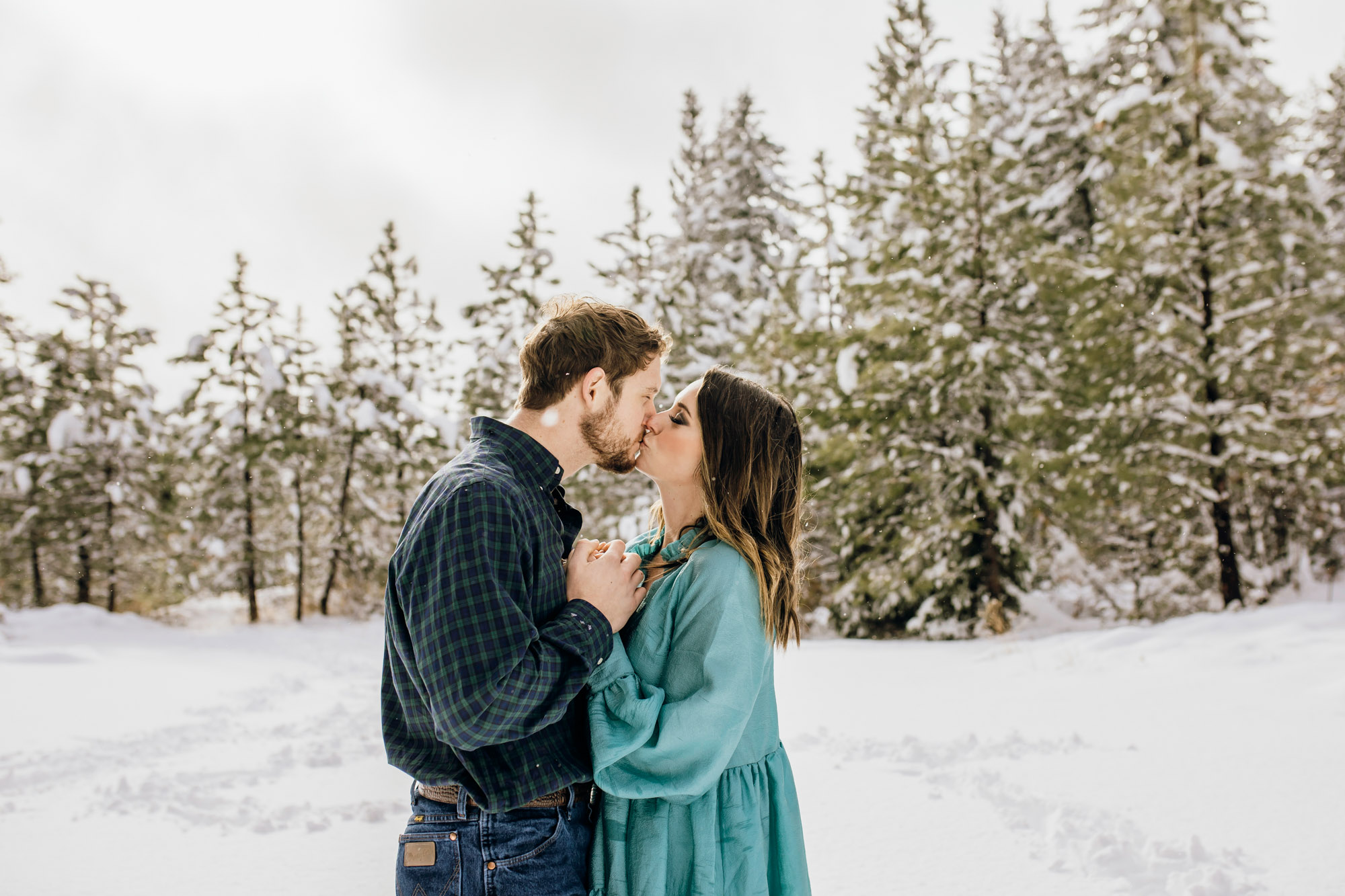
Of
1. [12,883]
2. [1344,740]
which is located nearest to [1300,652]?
[1344,740]

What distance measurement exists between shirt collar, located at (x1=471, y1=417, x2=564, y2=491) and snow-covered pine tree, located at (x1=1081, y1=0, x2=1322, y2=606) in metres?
10.9

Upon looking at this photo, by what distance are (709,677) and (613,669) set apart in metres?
0.25

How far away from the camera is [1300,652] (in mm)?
7164

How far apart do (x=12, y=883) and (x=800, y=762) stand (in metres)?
4.42

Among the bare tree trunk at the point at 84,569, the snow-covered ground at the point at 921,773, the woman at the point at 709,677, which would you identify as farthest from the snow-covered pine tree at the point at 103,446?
the woman at the point at 709,677

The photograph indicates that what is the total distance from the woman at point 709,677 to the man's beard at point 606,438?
198 millimetres

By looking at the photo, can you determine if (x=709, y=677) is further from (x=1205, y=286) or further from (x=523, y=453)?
(x=1205, y=286)

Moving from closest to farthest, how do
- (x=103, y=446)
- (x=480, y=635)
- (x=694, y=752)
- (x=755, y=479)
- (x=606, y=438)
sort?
(x=480, y=635) < (x=694, y=752) < (x=606, y=438) < (x=755, y=479) < (x=103, y=446)

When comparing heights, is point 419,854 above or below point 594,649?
below

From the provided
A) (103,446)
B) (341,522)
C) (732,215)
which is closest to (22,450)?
(103,446)

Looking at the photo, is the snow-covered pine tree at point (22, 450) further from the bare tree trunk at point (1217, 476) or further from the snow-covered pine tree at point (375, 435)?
the bare tree trunk at point (1217, 476)

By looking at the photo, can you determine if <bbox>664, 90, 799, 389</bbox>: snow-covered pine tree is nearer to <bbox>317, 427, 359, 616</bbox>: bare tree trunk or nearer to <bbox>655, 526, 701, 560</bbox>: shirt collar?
Answer: <bbox>317, 427, 359, 616</bbox>: bare tree trunk

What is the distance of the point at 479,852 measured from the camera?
2.02 meters

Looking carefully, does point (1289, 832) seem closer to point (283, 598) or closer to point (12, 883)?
point (12, 883)
